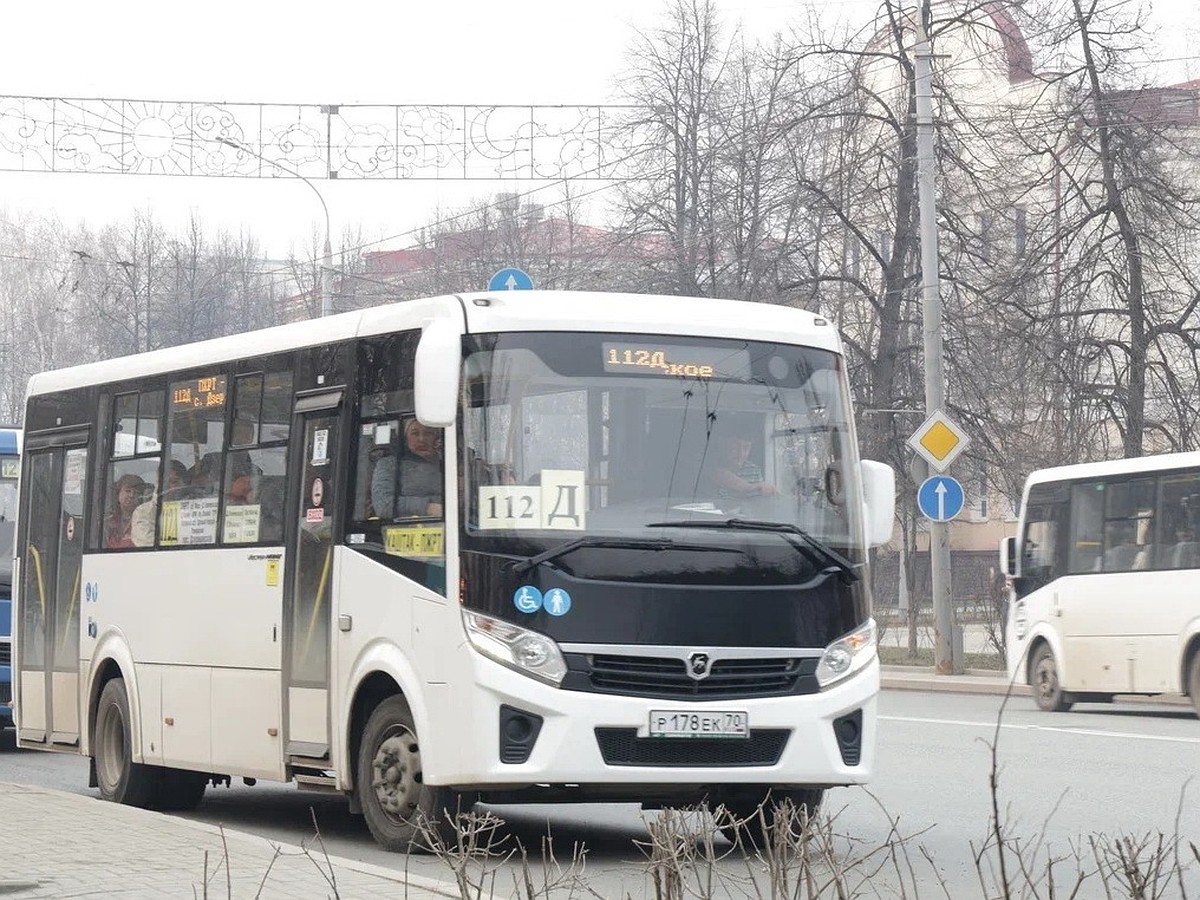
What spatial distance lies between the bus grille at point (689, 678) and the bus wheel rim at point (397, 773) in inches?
39.4

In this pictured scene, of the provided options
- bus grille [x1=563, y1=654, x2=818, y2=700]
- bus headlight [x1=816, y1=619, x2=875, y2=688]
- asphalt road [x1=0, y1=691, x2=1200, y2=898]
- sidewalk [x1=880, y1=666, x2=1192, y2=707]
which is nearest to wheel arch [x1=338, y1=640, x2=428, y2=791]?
asphalt road [x1=0, y1=691, x2=1200, y2=898]

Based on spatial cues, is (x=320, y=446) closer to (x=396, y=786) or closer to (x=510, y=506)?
(x=510, y=506)

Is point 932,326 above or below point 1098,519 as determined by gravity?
above

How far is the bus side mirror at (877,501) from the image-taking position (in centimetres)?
1092

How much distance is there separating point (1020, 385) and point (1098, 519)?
851 centimetres

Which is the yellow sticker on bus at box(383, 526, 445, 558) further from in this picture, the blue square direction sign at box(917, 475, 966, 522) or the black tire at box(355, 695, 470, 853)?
the blue square direction sign at box(917, 475, 966, 522)

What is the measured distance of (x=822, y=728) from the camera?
1020 cm

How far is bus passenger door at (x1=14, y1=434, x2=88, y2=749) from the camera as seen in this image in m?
14.4

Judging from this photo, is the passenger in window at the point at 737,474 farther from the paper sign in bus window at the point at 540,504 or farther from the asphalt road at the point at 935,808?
the asphalt road at the point at 935,808

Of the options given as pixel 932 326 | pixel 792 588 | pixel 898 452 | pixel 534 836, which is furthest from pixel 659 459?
pixel 898 452

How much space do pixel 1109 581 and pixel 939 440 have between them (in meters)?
4.32

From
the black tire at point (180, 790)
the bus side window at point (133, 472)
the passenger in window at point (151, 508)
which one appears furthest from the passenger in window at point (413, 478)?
the black tire at point (180, 790)

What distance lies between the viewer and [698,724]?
32.5 ft

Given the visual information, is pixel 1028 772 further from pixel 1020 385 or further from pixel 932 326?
pixel 1020 385
